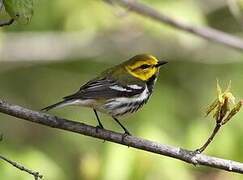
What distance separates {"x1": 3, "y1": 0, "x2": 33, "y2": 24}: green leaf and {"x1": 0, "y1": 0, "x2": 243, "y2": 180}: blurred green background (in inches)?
75.7

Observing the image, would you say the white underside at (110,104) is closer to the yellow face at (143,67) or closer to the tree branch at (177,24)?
the yellow face at (143,67)

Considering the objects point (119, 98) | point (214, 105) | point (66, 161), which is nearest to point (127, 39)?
point (66, 161)

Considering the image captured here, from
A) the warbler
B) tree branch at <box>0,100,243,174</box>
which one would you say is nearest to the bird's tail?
the warbler

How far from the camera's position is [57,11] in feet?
24.5

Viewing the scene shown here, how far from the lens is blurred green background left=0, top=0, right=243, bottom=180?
5.20 m

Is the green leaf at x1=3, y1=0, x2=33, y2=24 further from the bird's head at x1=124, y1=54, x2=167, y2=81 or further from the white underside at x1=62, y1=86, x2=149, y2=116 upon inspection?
the bird's head at x1=124, y1=54, x2=167, y2=81

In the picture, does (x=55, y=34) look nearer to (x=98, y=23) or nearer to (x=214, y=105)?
(x=98, y=23)

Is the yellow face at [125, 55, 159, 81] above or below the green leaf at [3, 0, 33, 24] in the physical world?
below

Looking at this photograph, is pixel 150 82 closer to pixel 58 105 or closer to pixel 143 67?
pixel 143 67

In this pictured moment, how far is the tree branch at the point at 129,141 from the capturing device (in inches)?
150

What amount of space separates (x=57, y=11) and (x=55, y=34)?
2.89 ft

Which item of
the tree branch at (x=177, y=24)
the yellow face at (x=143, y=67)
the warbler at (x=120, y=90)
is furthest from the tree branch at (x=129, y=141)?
the tree branch at (x=177, y=24)

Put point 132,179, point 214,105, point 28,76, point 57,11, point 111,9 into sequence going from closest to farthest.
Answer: point 214,105 < point 132,179 < point 111,9 < point 57,11 < point 28,76

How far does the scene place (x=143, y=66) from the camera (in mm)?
5727
